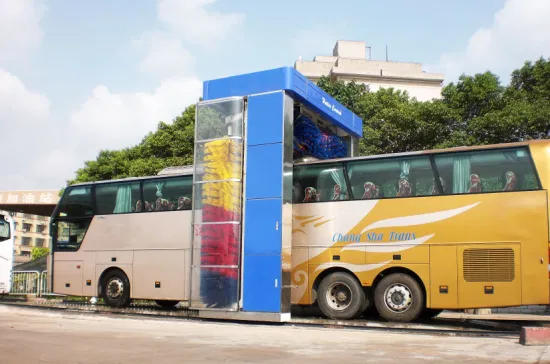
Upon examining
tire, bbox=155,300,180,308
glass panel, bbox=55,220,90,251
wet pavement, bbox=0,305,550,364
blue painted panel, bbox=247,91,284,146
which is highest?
blue painted panel, bbox=247,91,284,146

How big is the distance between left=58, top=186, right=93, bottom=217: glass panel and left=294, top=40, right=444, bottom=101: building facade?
163 feet

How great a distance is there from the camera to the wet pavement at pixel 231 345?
7318mm

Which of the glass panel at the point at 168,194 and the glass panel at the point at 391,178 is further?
the glass panel at the point at 168,194

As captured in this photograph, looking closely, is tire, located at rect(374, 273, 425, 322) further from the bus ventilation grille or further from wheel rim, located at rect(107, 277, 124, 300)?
wheel rim, located at rect(107, 277, 124, 300)

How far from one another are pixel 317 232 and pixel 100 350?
742 cm

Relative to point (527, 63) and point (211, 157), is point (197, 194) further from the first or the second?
point (527, 63)

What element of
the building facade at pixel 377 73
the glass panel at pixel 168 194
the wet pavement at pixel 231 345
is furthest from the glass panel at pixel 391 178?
the building facade at pixel 377 73

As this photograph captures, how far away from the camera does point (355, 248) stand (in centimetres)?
1392

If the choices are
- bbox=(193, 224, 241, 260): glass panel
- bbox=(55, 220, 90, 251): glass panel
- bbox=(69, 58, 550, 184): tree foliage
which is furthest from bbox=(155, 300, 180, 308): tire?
bbox=(69, 58, 550, 184): tree foliage

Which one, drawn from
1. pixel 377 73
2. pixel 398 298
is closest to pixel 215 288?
pixel 398 298

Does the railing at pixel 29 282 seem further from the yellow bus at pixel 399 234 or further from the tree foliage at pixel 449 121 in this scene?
the yellow bus at pixel 399 234

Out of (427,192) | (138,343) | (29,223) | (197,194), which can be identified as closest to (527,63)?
(427,192)

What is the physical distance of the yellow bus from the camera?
12062 millimetres

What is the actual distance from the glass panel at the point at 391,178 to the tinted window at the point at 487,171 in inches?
14.9
